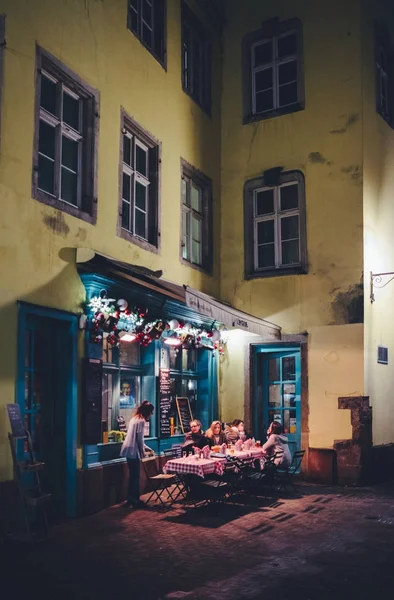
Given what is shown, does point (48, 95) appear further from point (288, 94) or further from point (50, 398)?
point (288, 94)

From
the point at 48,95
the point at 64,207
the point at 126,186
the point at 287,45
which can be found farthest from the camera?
the point at 287,45

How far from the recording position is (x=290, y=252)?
13.2 m

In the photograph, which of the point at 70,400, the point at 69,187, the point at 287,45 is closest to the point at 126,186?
the point at 69,187

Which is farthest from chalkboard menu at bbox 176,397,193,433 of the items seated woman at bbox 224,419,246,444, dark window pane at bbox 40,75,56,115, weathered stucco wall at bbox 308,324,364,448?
dark window pane at bbox 40,75,56,115

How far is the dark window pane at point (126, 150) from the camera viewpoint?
424 inches

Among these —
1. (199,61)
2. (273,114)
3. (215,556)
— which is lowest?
(215,556)

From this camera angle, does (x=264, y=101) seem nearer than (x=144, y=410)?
No

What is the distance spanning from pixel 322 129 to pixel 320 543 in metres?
8.33

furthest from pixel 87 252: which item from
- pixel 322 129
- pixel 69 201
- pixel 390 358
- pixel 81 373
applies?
pixel 390 358

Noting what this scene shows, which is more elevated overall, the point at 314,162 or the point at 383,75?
the point at 383,75

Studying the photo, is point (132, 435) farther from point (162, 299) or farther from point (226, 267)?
point (226, 267)

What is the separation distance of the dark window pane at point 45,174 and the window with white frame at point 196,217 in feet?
12.9

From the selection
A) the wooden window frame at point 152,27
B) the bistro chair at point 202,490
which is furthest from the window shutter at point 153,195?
the bistro chair at point 202,490

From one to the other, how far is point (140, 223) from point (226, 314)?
224 cm
